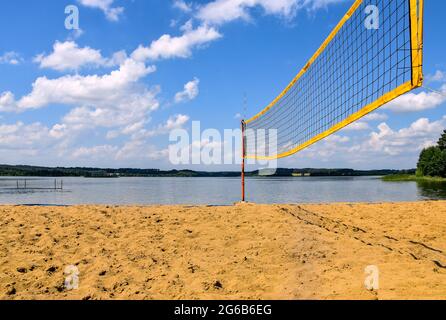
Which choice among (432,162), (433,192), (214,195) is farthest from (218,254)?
(432,162)

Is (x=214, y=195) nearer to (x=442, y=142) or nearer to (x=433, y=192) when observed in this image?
(x=433, y=192)

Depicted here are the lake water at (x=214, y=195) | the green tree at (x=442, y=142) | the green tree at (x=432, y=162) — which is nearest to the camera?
the lake water at (x=214, y=195)

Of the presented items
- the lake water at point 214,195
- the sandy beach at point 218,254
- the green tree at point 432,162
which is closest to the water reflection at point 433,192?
the lake water at point 214,195

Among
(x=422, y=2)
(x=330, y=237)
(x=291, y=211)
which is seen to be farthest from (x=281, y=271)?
(x=291, y=211)

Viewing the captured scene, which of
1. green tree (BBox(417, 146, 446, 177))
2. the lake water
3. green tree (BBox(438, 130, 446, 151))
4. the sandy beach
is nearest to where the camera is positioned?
the sandy beach

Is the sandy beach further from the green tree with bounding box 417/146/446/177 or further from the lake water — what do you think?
the green tree with bounding box 417/146/446/177

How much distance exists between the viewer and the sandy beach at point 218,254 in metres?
4.30

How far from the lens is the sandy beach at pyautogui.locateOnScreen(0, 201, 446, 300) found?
430 cm

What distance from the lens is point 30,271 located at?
5.01 meters

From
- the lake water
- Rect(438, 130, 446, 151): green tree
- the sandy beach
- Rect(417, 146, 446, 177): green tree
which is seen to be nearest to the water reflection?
the lake water

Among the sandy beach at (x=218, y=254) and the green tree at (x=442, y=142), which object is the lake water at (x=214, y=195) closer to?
the sandy beach at (x=218, y=254)

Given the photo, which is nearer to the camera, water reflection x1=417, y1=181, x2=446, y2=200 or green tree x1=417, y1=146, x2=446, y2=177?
water reflection x1=417, y1=181, x2=446, y2=200

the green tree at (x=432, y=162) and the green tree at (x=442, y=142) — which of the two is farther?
the green tree at (x=442, y=142)
